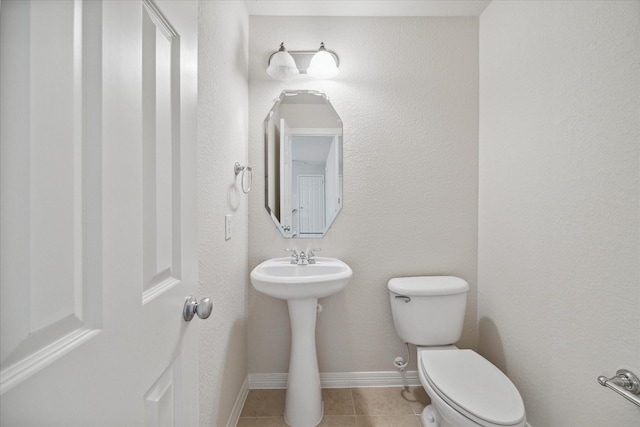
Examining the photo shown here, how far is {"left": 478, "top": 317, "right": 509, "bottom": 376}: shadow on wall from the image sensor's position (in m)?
1.57

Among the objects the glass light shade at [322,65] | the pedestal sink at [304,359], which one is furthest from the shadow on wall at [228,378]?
the glass light shade at [322,65]

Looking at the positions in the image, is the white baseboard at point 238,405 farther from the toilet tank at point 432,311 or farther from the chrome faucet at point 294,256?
the toilet tank at point 432,311

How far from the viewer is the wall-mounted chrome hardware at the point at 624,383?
0.87 metres

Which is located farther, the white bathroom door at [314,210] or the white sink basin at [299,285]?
the white bathroom door at [314,210]

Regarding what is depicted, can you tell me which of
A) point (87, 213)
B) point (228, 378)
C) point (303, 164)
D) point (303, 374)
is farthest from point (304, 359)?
point (87, 213)

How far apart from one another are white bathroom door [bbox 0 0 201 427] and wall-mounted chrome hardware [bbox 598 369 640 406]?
123 centimetres

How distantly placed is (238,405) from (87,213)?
1.57 meters

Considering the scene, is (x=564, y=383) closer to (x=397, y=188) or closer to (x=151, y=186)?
(x=397, y=188)

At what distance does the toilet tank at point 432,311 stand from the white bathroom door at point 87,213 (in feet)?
4.26

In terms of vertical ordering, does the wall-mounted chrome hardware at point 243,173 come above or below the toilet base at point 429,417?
above

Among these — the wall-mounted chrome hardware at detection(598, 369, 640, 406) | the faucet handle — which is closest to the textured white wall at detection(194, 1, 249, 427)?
the faucet handle

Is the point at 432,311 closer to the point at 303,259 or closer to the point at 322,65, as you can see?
the point at 303,259

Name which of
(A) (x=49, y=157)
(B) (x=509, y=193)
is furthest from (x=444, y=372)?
(A) (x=49, y=157)

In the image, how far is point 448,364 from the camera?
4.36 ft
